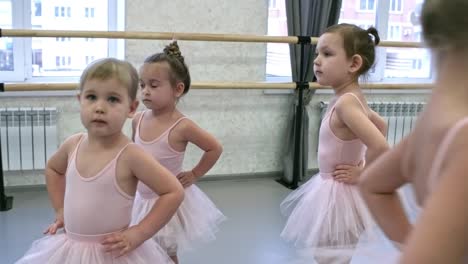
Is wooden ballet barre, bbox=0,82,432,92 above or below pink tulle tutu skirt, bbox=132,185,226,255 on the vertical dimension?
above

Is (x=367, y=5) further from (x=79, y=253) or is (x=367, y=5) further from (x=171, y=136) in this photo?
(x=79, y=253)

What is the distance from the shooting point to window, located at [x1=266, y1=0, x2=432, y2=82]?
4.39 metres

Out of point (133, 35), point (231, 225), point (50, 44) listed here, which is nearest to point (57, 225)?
point (231, 225)

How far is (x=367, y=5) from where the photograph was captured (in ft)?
15.6

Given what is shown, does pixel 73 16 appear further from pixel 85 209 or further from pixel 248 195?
pixel 85 209

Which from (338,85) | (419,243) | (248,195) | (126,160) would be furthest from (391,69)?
(419,243)

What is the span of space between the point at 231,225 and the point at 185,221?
3.86ft

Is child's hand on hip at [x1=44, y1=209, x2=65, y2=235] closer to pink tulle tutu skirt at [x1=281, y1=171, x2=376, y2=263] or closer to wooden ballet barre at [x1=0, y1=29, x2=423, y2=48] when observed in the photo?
pink tulle tutu skirt at [x1=281, y1=171, x2=376, y2=263]

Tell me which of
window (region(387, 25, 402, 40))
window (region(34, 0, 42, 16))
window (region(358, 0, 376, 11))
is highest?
window (region(358, 0, 376, 11))

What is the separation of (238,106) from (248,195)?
732 mm

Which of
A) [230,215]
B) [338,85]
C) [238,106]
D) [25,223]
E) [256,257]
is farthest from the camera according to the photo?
[238,106]

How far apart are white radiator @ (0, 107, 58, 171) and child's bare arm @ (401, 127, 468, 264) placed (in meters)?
3.39

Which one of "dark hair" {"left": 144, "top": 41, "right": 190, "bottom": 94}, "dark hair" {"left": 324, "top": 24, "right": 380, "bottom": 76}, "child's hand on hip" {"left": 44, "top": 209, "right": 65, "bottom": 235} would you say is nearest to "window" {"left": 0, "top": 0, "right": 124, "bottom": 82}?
"dark hair" {"left": 144, "top": 41, "right": 190, "bottom": 94}

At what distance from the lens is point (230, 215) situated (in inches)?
132
